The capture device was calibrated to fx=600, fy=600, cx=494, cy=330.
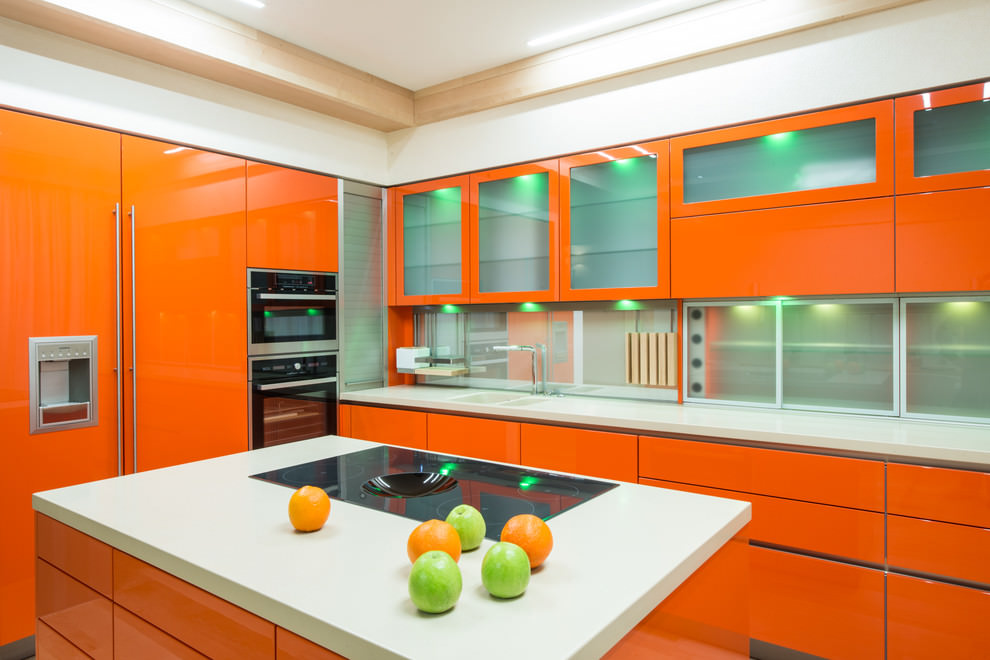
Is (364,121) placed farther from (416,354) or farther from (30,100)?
(30,100)

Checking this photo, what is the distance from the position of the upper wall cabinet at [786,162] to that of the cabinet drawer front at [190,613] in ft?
8.28

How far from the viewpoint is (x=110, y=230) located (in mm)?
2676

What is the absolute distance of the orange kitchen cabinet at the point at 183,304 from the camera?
2.77 meters

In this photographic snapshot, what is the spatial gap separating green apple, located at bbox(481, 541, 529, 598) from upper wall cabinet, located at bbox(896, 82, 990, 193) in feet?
7.61

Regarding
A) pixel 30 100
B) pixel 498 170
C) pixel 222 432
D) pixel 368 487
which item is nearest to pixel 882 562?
pixel 368 487

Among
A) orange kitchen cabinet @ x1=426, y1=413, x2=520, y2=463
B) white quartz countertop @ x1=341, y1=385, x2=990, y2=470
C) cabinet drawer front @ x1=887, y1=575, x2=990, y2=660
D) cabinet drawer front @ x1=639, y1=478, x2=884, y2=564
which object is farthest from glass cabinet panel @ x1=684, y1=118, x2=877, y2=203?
cabinet drawer front @ x1=887, y1=575, x2=990, y2=660

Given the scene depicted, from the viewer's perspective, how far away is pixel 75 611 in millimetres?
1495

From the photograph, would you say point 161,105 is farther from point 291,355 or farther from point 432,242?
point 432,242

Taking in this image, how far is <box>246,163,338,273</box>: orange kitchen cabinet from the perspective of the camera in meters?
3.27

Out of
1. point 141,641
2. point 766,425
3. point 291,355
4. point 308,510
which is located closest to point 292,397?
point 291,355

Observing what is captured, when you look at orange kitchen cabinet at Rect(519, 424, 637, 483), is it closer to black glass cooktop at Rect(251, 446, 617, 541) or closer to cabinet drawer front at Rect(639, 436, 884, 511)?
cabinet drawer front at Rect(639, 436, 884, 511)

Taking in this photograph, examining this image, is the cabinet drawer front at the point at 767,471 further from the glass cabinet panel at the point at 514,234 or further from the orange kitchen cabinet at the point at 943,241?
the glass cabinet panel at the point at 514,234

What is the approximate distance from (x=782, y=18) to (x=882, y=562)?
A: 2.23m

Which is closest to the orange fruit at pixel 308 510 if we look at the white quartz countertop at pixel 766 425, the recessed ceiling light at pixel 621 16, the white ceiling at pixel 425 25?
the white quartz countertop at pixel 766 425
